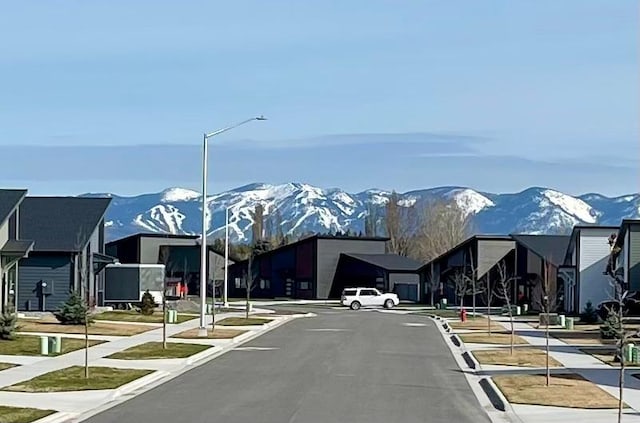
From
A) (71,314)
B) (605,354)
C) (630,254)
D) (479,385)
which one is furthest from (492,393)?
(630,254)

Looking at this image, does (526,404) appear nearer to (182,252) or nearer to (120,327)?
(120,327)

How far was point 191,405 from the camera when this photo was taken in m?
21.4

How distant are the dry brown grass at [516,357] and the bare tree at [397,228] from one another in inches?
3475

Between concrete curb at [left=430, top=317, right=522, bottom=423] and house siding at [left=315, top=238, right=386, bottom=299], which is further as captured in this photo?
house siding at [left=315, top=238, right=386, bottom=299]

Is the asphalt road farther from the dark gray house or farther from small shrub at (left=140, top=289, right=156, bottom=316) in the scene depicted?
small shrub at (left=140, top=289, right=156, bottom=316)

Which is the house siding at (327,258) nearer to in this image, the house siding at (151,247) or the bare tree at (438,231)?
the house siding at (151,247)

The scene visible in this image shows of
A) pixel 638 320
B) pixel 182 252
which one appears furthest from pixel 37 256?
pixel 182 252

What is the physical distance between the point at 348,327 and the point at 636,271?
1509 cm

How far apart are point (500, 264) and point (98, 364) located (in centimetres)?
5718

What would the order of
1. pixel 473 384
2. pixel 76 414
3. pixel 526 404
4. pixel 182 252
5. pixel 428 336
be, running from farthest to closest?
pixel 182 252, pixel 428 336, pixel 473 384, pixel 526 404, pixel 76 414

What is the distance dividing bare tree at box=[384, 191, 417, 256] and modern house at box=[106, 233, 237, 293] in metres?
26.5

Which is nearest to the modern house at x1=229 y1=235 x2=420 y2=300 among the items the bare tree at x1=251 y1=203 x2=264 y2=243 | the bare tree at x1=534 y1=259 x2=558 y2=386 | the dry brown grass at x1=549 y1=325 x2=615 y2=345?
the bare tree at x1=534 y1=259 x2=558 y2=386

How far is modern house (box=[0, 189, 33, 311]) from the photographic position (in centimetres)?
4441

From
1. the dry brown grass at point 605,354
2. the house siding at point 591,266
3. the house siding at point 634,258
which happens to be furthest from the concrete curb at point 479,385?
the house siding at point 591,266
